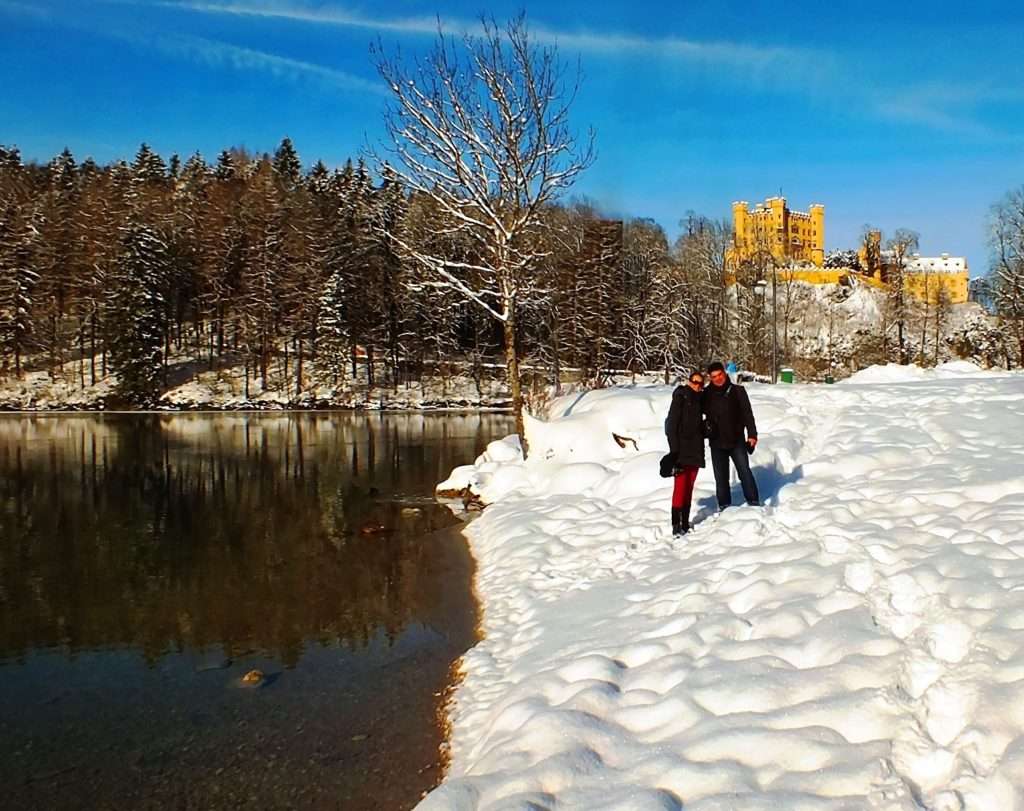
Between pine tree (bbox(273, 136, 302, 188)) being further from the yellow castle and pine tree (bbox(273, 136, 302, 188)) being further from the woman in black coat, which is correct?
the woman in black coat

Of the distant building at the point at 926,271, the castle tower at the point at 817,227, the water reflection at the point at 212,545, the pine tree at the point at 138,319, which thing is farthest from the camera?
the castle tower at the point at 817,227

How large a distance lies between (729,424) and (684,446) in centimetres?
71

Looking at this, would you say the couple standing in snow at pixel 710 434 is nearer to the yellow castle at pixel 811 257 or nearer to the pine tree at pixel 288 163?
the yellow castle at pixel 811 257

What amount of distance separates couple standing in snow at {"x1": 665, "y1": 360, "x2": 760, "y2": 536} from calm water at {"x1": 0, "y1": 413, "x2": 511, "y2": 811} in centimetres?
288

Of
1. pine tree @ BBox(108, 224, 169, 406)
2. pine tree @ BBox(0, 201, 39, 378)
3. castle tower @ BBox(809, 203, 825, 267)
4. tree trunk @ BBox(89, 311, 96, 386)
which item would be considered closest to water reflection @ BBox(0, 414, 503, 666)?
pine tree @ BBox(108, 224, 169, 406)

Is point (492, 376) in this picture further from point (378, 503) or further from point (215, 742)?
point (215, 742)

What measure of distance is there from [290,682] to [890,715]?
189 inches

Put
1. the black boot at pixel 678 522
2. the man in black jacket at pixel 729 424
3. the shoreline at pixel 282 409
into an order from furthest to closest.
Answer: the shoreline at pixel 282 409
the man in black jacket at pixel 729 424
the black boot at pixel 678 522

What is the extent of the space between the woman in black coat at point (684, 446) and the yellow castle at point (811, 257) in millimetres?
43083

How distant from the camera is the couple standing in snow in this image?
8.79 metres

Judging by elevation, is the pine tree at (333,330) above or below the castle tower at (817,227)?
below

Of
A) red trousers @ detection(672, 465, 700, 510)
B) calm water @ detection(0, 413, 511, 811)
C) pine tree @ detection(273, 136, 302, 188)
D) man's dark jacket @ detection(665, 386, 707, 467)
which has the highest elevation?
pine tree @ detection(273, 136, 302, 188)

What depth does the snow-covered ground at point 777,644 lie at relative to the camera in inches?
151

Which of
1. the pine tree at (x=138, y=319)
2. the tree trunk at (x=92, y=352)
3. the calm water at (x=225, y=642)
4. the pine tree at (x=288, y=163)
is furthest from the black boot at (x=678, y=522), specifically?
the pine tree at (x=288, y=163)
